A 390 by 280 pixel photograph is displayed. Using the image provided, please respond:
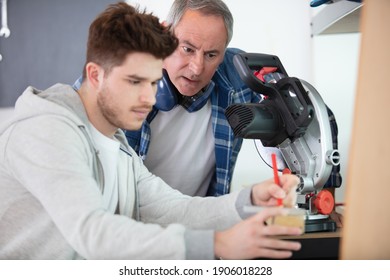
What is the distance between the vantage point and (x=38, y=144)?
2.89ft

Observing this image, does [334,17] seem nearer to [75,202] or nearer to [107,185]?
[107,185]

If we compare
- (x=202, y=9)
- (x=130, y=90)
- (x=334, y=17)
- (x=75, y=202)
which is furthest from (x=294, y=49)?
(x=75, y=202)

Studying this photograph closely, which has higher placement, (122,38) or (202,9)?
(202,9)

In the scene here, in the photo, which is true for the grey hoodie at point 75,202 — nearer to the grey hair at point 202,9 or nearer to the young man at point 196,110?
the young man at point 196,110

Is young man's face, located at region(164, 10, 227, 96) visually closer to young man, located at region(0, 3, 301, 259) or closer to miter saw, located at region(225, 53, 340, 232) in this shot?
miter saw, located at region(225, 53, 340, 232)

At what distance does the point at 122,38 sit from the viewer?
0.97m

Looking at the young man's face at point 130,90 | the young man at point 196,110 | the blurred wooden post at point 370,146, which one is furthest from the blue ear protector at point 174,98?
the blurred wooden post at point 370,146

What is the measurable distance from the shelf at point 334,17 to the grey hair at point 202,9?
0.23 metres

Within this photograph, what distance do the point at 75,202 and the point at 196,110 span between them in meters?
0.63

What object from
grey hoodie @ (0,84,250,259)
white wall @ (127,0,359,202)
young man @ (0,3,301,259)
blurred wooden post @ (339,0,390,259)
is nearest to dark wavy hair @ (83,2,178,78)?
young man @ (0,3,301,259)

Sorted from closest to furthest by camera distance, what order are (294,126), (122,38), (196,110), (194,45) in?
(122,38) → (294,126) → (194,45) → (196,110)

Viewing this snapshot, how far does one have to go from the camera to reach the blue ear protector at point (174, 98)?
4.34 feet
